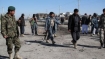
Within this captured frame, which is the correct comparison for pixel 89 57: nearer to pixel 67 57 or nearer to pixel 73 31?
pixel 67 57

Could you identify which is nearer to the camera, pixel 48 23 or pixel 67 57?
pixel 67 57

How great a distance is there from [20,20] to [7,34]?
35.3 feet

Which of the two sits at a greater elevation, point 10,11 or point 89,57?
point 10,11

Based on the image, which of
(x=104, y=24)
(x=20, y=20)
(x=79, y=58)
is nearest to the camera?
(x=79, y=58)

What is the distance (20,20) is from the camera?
59.1 ft

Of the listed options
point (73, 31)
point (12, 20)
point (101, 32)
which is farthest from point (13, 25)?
point (101, 32)

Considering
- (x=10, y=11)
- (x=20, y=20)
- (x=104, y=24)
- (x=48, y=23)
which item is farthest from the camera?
(x=20, y=20)

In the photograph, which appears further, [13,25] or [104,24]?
[104,24]

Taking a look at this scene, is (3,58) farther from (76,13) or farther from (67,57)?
(76,13)

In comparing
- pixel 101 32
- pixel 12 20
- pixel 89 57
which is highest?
pixel 12 20

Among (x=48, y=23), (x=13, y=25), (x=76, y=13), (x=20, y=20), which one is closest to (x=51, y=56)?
(x=13, y=25)

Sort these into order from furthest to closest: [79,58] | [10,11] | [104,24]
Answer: [104,24], [79,58], [10,11]

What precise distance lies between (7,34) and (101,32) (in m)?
5.00

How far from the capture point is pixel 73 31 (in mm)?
10625
